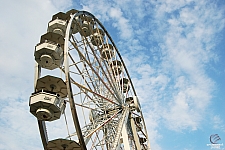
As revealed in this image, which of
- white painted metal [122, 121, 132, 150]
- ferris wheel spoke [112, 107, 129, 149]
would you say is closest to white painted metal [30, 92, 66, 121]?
ferris wheel spoke [112, 107, 129, 149]

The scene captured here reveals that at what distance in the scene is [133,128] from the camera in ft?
42.5

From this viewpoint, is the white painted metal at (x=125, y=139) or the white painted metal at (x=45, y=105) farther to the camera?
the white painted metal at (x=125, y=139)

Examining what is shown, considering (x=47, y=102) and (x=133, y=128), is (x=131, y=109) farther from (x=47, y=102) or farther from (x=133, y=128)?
(x=47, y=102)

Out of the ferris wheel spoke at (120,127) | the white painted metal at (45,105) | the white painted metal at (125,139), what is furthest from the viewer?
the white painted metal at (125,139)

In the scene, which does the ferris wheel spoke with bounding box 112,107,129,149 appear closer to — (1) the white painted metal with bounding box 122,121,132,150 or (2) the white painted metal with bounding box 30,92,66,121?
(1) the white painted metal with bounding box 122,121,132,150

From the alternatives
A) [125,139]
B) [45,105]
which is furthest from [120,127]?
[45,105]

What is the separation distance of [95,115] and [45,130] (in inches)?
129

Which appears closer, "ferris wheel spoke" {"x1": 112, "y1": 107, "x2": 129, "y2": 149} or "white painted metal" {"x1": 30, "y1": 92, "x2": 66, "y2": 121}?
"white painted metal" {"x1": 30, "y1": 92, "x2": 66, "y2": 121}

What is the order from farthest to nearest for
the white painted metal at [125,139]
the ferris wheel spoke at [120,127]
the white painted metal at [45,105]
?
the white painted metal at [125,139], the ferris wheel spoke at [120,127], the white painted metal at [45,105]

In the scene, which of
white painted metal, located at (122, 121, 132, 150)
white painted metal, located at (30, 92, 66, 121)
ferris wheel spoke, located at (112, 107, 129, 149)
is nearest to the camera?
white painted metal, located at (30, 92, 66, 121)

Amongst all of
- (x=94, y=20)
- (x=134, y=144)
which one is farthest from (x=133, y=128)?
(x=94, y=20)

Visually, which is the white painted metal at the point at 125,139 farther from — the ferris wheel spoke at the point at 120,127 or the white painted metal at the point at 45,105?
the white painted metal at the point at 45,105

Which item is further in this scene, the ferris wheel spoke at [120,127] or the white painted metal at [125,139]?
the white painted metal at [125,139]

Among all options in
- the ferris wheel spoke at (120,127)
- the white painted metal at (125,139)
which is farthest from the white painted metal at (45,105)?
the white painted metal at (125,139)
